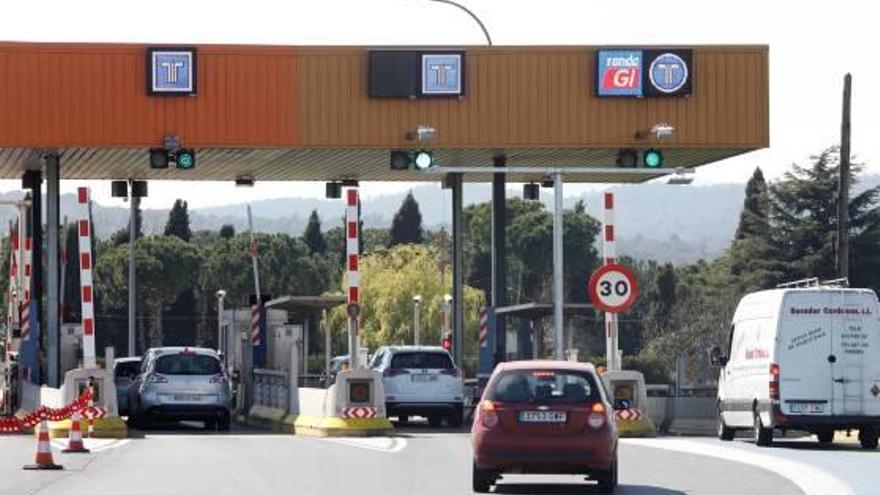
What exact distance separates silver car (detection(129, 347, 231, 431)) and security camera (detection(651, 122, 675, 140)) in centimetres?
932

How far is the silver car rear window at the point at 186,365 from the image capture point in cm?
4025

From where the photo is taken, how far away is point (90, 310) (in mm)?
35719

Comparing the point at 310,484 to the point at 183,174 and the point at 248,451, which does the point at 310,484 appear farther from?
the point at 183,174

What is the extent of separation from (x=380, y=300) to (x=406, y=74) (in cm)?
6895

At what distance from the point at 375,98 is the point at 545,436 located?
18678 millimetres

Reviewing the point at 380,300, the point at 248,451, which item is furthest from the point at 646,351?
the point at 248,451

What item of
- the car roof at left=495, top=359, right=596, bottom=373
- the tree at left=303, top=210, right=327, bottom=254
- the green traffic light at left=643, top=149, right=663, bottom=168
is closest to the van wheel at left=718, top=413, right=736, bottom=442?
the green traffic light at left=643, top=149, right=663, bottom=168

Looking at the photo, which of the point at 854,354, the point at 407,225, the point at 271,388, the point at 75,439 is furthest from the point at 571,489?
the point at 407,225

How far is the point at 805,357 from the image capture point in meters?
32.3

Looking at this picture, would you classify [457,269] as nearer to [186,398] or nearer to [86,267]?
[186,398]

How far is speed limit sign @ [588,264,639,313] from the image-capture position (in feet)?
110

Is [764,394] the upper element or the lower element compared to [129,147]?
lower

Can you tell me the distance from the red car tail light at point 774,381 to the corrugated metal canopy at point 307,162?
1007 cm

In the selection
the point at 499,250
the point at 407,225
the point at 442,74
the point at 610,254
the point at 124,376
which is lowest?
the point at 124,376
